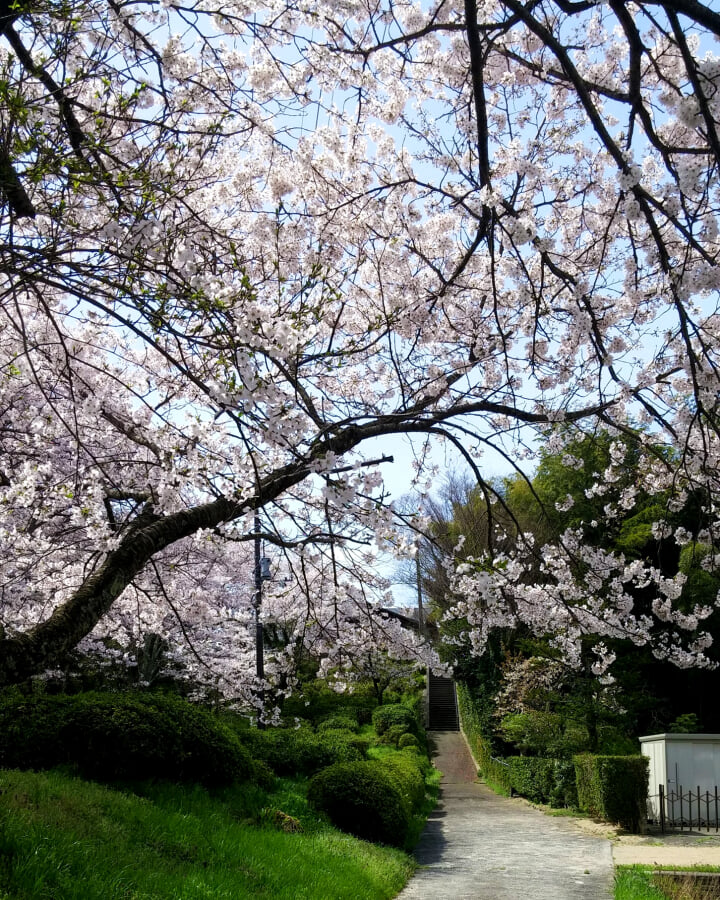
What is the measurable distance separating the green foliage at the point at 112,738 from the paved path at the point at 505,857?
98.7 inches

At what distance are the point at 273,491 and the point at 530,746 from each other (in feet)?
48.8

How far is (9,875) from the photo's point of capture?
3893 millimetres

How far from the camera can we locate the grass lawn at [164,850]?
13.9 feet

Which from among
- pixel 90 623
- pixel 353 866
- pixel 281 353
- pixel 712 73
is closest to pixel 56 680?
pixel 353 866

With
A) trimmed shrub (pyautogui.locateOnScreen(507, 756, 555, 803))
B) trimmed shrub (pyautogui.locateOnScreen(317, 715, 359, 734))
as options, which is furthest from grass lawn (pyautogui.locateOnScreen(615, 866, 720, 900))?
trimmed shrub (pyautogui.locateOnScreen(317, 715, 359, 734))

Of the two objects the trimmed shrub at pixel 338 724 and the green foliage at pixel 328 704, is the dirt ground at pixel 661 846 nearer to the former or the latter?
the trimmed shrub at pixel 338 724

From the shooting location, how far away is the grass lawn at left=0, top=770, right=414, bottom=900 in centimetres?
423

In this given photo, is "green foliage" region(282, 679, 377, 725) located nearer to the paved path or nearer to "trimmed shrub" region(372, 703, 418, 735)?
"trimmed shrub" region(372, 703, 418, 735)

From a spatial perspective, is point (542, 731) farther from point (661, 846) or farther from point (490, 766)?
point (661, 846)

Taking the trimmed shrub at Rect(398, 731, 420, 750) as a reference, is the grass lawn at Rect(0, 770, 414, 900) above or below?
above

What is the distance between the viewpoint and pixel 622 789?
12.3 meters

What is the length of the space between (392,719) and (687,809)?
39.8 feet

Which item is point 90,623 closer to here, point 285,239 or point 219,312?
point 219,312

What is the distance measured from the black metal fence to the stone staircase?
18.7m
